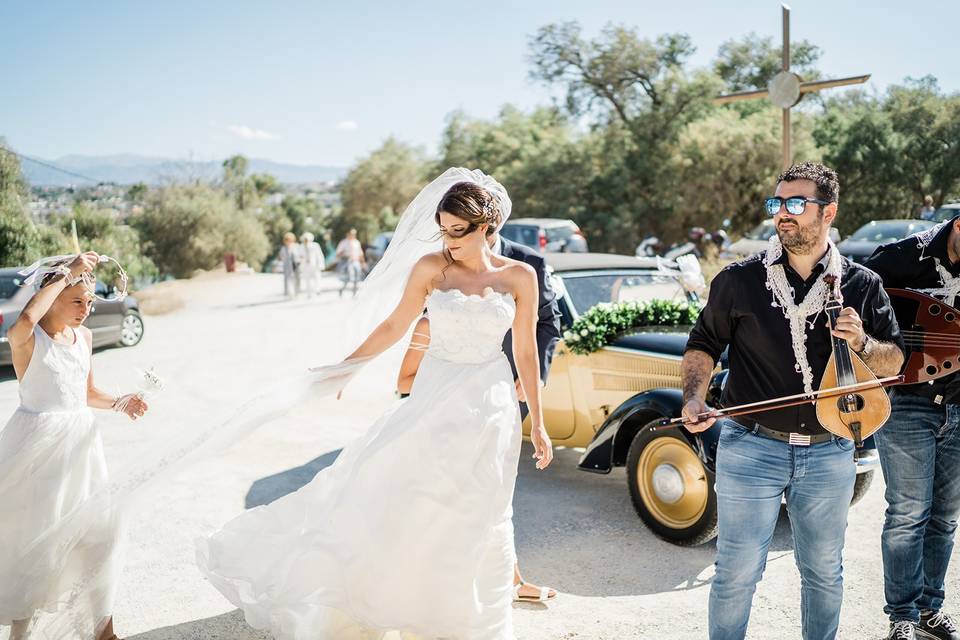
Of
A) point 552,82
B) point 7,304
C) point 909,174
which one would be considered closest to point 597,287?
point 7,304

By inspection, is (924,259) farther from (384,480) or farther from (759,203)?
(759,203)

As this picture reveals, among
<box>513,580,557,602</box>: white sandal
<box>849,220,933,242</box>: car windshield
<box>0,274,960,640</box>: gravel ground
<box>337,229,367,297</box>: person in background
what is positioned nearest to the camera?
<box>0,274,960,640</box>: gravel ground

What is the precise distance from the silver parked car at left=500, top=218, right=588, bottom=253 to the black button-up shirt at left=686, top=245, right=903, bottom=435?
17.6 metres

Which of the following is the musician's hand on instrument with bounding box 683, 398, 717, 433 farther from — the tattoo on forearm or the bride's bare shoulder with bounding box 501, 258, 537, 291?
the bride's bare shoulder with bounding box 501, 258, 537, 291

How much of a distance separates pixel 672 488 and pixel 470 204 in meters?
2.45

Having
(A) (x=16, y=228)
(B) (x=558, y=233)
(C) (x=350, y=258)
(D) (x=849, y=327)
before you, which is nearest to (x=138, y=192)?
(A) (x=16, y=228)

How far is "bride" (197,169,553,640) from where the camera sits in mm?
3293

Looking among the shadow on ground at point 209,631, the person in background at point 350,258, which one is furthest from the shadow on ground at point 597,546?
the person in background at point 350,258

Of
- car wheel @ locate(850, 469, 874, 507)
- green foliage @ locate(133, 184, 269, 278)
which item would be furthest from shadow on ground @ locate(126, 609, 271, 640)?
green foliage @ locate(133, 184, 269, 278)

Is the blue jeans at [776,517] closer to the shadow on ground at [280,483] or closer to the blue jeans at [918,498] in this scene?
the blue jeans at [918,498]

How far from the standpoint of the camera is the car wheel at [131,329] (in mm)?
14102

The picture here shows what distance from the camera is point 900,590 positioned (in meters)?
3.62

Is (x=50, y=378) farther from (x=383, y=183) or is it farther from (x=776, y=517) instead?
(x=383, y=183)

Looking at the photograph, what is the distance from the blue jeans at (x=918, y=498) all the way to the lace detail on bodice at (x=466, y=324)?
1874 mm
